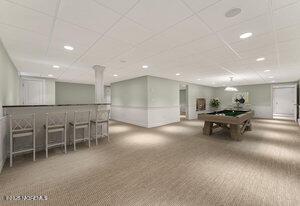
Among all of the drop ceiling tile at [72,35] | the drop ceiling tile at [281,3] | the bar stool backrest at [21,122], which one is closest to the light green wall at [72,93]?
the bar stool backrest at [21,122]

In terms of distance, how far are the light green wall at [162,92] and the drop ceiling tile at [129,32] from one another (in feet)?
13.2

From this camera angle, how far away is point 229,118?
4508 millimetres

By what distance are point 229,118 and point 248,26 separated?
9.86 feet

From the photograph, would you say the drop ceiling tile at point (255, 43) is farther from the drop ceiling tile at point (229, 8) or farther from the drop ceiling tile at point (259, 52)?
the drop ceiling tile at point (229, 8)

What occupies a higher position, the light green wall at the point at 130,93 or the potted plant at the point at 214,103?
the light green wall at the point at 130,93

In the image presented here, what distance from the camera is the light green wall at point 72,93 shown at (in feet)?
29.6

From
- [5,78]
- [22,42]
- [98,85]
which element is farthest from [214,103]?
[5,78]

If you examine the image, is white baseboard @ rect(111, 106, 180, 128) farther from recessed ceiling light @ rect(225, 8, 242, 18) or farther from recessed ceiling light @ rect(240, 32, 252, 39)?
recessed ceiling light @ rect(225, 8, 242, 18)

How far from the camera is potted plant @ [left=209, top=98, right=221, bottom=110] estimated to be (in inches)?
455

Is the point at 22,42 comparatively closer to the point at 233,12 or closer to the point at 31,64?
the point at 31,64

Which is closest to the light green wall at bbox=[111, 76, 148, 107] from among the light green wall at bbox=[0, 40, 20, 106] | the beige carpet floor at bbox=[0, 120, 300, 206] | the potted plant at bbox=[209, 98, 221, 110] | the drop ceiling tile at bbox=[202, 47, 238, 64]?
the drop ceiling tile at bbox=[202, 47, 238, 64]

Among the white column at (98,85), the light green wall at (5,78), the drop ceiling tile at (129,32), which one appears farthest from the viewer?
the white column at (98,85)

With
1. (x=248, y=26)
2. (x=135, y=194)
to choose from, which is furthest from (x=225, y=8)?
(x=135, y=194)

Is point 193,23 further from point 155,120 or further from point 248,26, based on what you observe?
point 155,120
